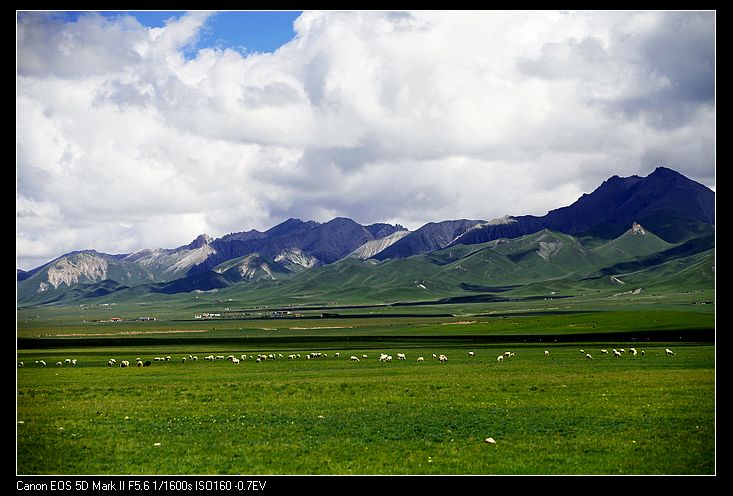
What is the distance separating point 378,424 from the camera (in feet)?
99.9

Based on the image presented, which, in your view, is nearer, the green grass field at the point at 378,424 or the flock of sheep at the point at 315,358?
the green grass field at the point at 378,424

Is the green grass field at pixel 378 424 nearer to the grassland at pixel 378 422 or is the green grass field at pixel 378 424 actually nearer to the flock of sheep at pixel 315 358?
the grassland at pixel 378 422

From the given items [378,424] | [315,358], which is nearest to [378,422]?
[378,424]

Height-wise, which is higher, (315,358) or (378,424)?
(378,424)

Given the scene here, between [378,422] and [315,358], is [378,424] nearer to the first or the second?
[378,422]

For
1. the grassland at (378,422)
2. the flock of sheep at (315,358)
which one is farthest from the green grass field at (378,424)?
the flock of sheep at (315,358)

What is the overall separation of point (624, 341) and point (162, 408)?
8010 cm

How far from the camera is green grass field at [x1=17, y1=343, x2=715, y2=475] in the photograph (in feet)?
78.9

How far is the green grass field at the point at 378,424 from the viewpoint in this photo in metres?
24.0

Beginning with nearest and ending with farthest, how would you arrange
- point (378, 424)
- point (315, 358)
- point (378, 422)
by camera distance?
point (378, 424), point (378, 422), point (315, 358)

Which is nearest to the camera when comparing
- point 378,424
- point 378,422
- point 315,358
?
point 378,424

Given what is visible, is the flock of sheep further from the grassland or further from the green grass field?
the green grass field
